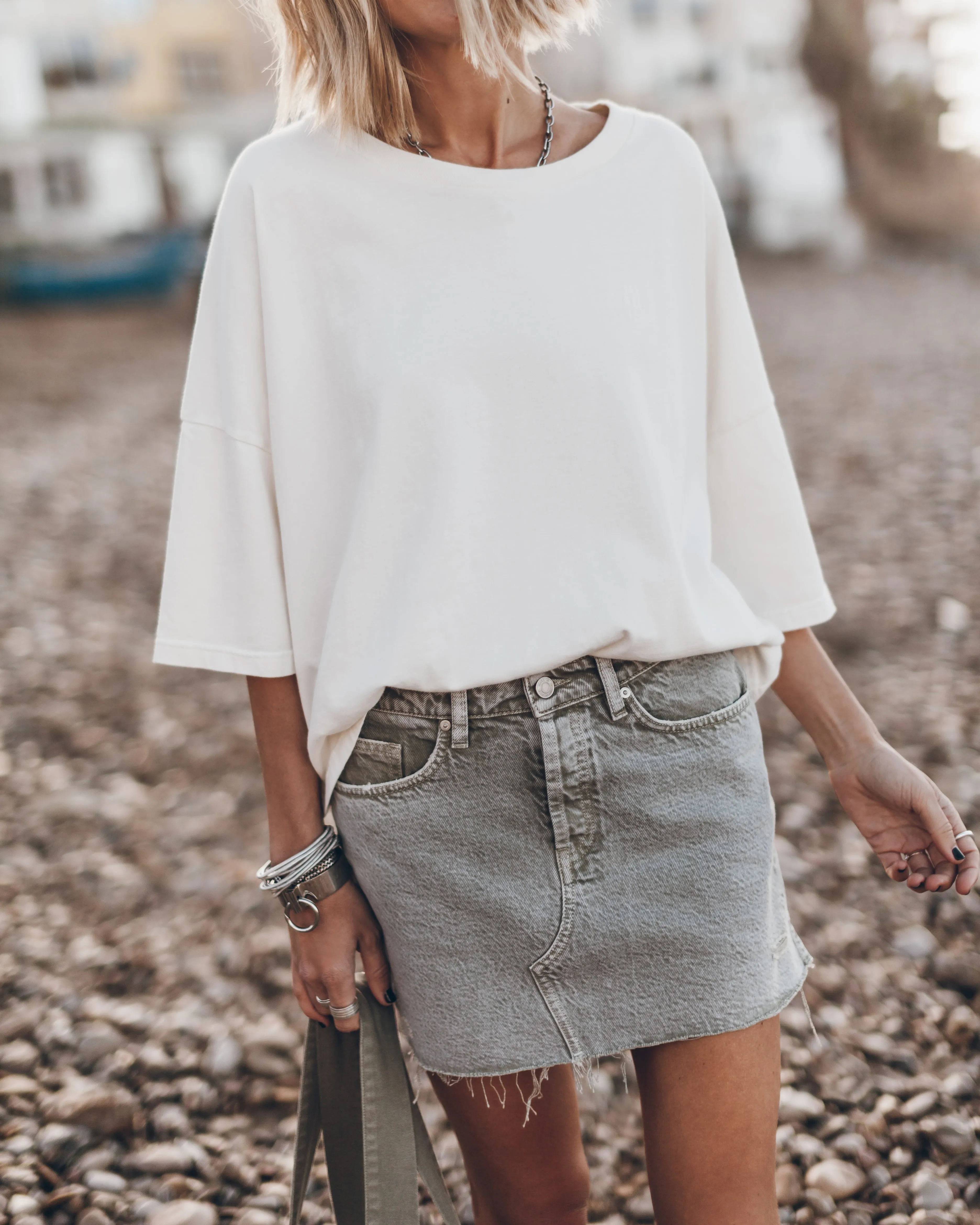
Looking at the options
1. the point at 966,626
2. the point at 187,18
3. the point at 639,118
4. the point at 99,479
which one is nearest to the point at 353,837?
the point at 639,118

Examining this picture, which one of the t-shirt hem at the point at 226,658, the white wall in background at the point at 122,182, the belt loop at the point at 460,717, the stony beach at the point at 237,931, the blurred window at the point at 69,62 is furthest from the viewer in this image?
the blurred window at the point at 69,62

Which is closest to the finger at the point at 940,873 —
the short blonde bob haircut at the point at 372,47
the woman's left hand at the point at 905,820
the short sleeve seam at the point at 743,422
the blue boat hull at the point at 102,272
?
the woman's left hand at the point at 905,820

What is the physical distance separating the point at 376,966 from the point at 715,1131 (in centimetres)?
50

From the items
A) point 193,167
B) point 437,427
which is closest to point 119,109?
point 193,167

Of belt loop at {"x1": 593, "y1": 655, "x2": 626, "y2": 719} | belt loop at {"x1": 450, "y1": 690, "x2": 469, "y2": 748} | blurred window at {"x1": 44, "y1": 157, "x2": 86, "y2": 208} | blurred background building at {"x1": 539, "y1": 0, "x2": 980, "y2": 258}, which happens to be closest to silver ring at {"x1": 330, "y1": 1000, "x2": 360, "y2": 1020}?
belt loop at {"x1": 450, "y1": 690, "x2": 469, "y2": 748}

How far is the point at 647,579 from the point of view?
4.81ft

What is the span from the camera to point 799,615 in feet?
5.53

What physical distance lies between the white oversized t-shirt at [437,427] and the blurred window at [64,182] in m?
37.7

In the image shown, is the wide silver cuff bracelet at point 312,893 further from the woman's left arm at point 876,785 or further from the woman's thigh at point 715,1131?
the woman's left arm at point 876,785

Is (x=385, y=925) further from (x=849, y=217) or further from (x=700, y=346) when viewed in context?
(x=849, y=217)

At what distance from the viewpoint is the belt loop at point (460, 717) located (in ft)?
4.69

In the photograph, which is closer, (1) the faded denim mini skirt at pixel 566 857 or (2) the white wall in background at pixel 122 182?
(1) the faded denim mini skirt at pixel 566 857

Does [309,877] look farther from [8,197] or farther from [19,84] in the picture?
[19,84]

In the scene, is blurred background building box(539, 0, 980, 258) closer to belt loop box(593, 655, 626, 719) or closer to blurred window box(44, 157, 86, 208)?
blurred window box(44, 157, 86, 208)
